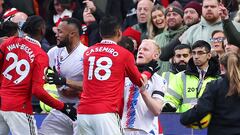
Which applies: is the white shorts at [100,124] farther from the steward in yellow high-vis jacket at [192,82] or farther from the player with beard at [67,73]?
the steward in yellow high-vis jacket at [192,82]

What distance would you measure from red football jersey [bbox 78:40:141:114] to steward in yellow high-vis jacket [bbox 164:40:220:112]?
206cm

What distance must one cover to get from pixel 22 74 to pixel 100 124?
4.52ft

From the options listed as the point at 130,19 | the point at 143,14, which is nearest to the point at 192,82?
the point at 143,14

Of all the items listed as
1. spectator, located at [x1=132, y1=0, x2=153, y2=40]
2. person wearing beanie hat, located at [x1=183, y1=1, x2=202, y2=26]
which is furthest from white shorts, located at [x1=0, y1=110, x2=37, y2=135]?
spectator, located at [x1=132, y1=0, x2=153, y2=40]

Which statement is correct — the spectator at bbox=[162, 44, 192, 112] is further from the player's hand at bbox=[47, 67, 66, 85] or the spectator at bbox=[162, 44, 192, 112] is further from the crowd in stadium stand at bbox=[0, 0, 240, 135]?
the player's hand at bbox=[47, 67, 66, 85]

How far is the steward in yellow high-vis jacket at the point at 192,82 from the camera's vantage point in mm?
12305

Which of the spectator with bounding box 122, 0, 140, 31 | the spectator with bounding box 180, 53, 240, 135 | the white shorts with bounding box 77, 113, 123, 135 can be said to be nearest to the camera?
the spectator with bounding box 180, 53, 240, 135

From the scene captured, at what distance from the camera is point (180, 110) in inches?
486

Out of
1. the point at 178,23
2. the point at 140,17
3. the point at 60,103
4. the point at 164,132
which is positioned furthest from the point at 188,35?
the point at 60,103

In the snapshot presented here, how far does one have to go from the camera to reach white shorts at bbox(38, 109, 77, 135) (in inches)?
465

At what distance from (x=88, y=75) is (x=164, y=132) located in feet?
6.57

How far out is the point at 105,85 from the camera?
10.3 meters

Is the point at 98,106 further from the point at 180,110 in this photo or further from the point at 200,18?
the point at 200,18

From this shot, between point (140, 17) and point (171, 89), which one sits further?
point (140, 17)
